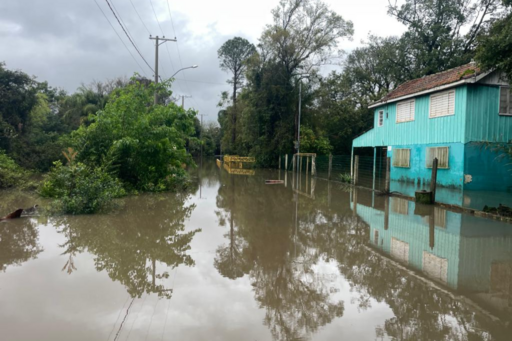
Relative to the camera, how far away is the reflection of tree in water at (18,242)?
7.22 metres

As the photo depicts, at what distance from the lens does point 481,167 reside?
16.9 m

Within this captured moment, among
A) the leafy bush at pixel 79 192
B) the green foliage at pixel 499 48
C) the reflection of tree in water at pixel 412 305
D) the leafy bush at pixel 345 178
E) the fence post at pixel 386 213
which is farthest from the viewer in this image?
the leafy bush at pixel 345 178

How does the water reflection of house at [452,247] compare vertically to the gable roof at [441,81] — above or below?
below

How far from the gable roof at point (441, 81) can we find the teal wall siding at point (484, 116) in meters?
0.49

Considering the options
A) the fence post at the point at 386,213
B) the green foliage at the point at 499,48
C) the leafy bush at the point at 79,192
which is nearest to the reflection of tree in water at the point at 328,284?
the fence post at the point at 386,213

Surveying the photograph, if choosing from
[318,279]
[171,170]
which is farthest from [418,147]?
[318,279]

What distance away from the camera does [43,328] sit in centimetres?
440

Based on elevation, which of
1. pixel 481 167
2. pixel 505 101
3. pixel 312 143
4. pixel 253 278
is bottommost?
pixel 253 278

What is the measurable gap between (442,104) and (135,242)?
51.8 feet


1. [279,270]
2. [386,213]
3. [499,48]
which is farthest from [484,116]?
[279,270]

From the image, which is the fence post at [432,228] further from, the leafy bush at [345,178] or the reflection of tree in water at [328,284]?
the leafy bush at [345,178]

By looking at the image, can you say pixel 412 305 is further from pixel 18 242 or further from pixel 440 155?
pixel 440 155

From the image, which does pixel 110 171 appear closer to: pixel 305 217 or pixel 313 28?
pixel 305 217

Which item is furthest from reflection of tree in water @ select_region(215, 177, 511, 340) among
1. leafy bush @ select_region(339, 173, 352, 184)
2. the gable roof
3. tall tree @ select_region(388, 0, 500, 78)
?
tall tree @ select_region(388, 0, 500, 78)
